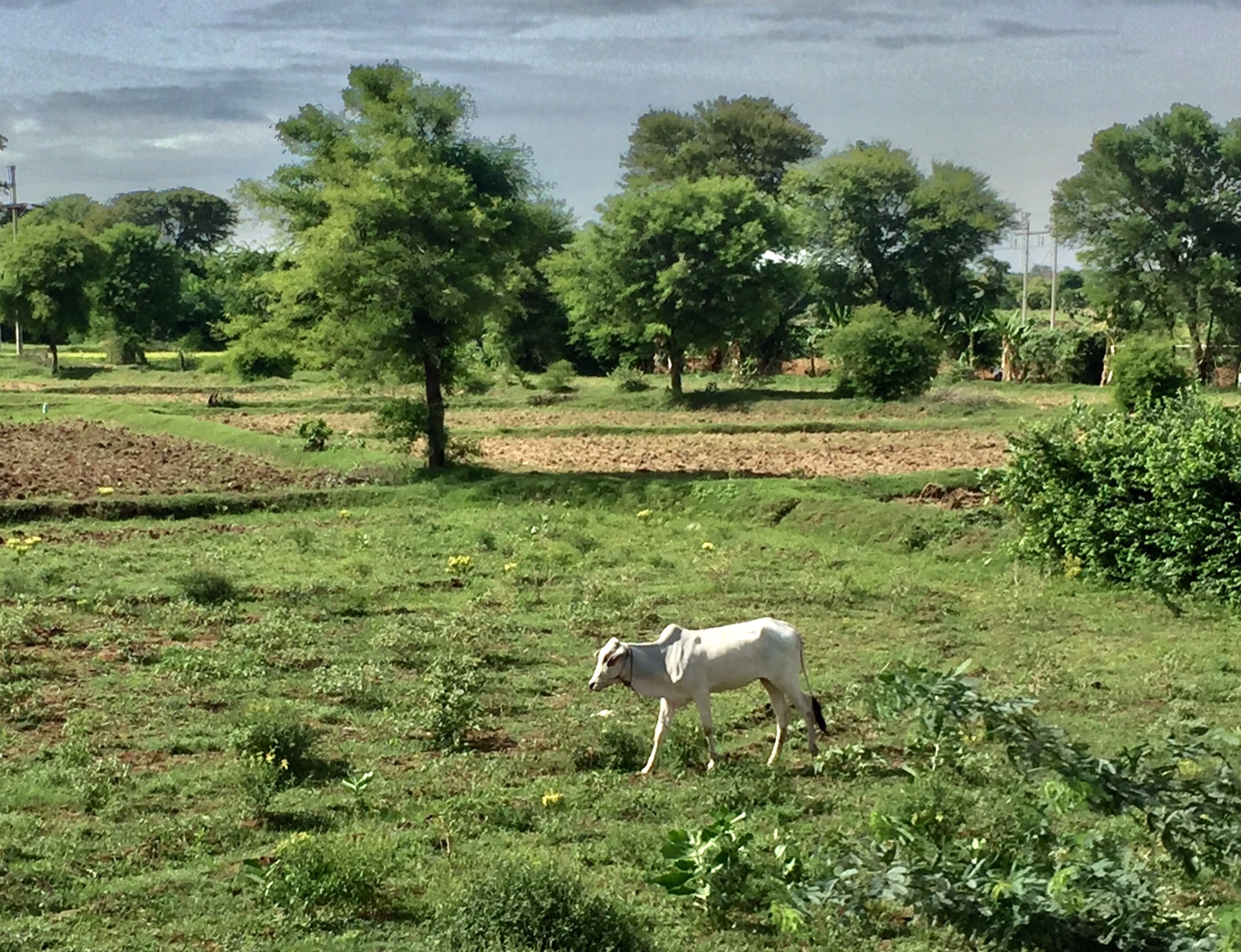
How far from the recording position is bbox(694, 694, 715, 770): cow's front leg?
10500 mm

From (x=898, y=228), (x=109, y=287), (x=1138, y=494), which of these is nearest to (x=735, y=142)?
(x=898, y=228)

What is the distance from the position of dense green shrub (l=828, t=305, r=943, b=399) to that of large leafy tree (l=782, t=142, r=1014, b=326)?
13.7 metres

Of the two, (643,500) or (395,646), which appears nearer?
(395,646)

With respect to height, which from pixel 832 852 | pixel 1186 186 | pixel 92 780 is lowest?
pixel 92 780

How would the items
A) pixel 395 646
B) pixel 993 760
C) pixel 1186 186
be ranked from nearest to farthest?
pixel 993 760
pixel 395 646
pixel 1186 186

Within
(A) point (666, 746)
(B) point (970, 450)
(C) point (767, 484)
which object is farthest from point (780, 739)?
(B) point (970, 450)

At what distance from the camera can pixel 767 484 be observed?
24.8 meters

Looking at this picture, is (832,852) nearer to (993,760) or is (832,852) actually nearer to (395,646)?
(993,760)

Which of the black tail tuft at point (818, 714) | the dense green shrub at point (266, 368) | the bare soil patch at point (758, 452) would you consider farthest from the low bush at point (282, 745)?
the dense green shrub at point (266, 368)

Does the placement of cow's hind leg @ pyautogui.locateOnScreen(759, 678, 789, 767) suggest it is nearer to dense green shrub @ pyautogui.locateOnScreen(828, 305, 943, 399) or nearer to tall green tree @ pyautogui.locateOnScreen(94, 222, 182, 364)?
dense green shrub @ pyautogui.locateOnScreen(828, 305, 943, 399)

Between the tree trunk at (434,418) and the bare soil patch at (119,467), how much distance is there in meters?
2.40

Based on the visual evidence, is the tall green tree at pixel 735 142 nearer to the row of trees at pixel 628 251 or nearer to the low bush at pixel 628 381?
the row of trees at pixel 628 251

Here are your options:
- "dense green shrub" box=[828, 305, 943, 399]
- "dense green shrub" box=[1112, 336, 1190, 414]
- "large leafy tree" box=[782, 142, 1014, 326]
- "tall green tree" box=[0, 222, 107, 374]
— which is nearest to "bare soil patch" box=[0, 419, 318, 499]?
"dense green shrub" box=[828, 305, 943, 399]

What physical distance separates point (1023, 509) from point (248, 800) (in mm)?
12399
